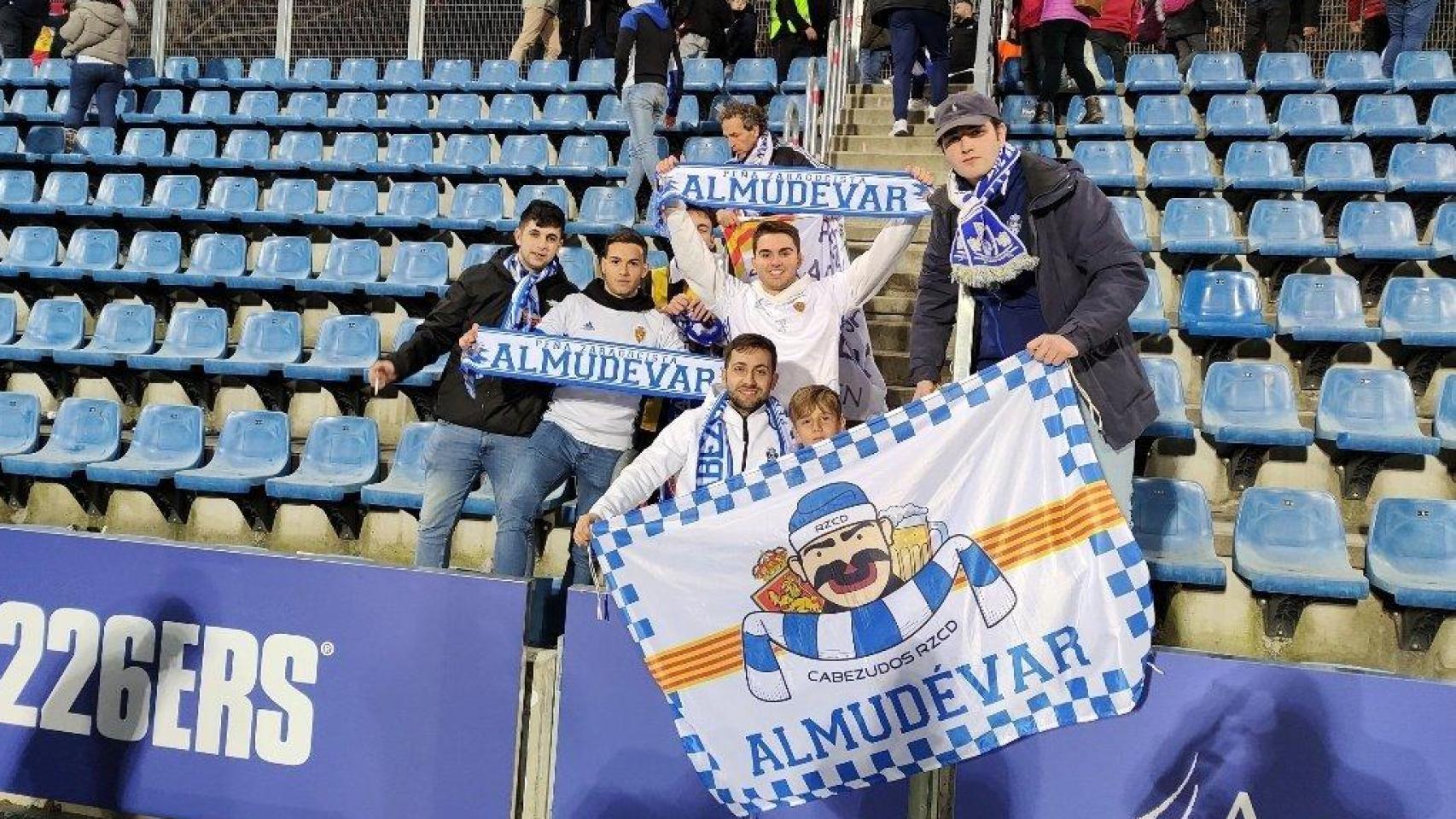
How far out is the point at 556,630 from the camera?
3842mm

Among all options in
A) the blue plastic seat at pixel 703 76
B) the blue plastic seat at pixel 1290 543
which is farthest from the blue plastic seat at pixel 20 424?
the blue plastic seat at pixel 1290 543

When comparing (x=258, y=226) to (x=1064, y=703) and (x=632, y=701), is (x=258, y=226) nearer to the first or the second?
(x=632, y=701)

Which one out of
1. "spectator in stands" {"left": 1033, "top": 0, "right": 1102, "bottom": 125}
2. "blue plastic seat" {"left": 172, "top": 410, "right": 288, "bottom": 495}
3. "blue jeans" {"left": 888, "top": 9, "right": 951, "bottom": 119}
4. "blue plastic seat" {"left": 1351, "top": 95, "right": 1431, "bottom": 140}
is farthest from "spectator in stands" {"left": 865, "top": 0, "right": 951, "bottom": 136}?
"blue plastic seat" {"left": 172, "top": 410, "right": 288, "bottom": 495}

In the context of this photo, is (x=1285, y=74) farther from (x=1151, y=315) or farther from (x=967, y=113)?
(x=967, y=113)

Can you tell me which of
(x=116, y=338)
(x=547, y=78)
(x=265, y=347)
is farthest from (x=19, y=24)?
(x=265, y=347)

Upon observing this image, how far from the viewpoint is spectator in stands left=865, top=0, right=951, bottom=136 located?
8.76 meters

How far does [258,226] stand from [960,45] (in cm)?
590

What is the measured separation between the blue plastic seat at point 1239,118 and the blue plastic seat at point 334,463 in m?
5.78

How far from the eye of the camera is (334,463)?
271 inches

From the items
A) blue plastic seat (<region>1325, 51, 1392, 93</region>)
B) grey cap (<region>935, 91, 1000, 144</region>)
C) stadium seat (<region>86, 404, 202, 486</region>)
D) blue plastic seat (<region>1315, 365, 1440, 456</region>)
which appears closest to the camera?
grey cap (<region>935, 91, 1000, 144</region>)

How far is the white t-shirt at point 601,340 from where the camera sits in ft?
17.1

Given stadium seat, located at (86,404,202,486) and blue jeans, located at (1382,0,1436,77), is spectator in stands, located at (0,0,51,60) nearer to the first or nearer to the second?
stadium seat, located at (86,404,202,486)

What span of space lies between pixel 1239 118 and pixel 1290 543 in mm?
4570

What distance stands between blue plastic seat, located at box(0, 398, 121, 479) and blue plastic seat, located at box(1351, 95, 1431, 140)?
7698 mm
